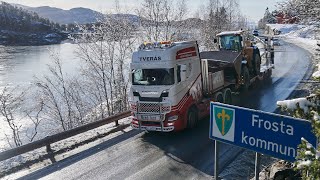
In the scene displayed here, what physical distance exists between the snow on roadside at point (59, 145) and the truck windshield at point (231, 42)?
306 inches

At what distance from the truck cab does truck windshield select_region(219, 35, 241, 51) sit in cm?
712

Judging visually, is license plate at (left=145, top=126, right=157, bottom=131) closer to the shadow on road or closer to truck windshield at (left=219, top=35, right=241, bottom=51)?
the shadow on road

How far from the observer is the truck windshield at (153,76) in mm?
11156

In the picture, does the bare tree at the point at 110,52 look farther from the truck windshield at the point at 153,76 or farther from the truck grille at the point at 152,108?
the truck grille at the point at 152,108

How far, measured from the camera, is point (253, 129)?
4055 millimetres

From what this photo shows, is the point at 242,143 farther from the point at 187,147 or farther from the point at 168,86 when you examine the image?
the point at 168,86

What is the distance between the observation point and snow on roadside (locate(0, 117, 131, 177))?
9322 millimetres

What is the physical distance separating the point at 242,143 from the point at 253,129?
0.29m

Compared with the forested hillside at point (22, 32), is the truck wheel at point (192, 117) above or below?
below

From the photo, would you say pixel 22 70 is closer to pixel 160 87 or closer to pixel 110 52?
pixel 110 52

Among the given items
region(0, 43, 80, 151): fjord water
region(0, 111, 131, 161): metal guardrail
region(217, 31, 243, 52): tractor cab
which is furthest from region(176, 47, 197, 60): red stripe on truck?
region(0, 43, 80, 151): fjord water

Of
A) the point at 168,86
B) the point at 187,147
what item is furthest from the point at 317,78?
the point at 168,86

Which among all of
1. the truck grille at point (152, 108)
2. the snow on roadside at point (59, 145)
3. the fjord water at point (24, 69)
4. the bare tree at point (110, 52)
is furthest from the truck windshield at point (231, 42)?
the fjord water at point (24, 69)

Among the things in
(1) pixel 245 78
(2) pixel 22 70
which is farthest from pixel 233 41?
(2) pixel 22 70
